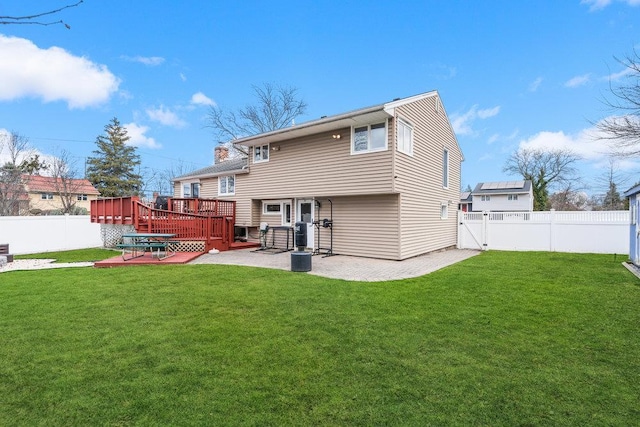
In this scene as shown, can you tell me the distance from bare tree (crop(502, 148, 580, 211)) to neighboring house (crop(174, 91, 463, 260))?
27.8m

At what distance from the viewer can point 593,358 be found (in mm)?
3373

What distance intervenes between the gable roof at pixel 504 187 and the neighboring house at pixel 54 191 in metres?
41.1

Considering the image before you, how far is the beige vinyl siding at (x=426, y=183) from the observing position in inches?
415

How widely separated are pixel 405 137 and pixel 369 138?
1305 millimetres

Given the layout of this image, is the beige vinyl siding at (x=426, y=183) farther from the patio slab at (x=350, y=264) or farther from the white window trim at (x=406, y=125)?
the patio slab at (x=350, y=264)

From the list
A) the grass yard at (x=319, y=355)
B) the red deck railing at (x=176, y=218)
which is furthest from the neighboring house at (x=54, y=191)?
the grass yard at (x=319, y=355)

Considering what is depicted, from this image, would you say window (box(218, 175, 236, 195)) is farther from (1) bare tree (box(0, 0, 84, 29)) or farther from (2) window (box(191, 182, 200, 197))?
(1) bare tree (box(0, 0, 84, 29))

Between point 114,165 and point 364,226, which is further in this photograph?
point 114,165

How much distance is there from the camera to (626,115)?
903 centimetres

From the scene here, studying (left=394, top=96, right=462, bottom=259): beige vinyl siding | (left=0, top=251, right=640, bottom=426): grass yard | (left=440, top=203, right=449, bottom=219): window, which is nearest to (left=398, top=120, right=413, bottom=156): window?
(left=394, top=96, right=462, bottom=259): beige vinyl siding

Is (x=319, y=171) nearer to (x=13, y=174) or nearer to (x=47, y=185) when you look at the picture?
(x=13, y=174)

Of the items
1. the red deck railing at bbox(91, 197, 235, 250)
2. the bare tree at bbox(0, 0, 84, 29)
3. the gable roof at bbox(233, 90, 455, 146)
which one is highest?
the gable roof at bbox(233, 90, 455, 146)

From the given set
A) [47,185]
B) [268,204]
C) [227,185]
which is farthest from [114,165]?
[268,204]

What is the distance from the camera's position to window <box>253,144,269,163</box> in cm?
1386
